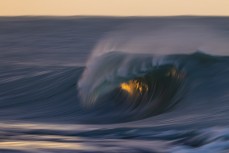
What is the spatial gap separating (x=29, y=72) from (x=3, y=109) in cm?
540

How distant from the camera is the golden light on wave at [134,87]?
11905mm

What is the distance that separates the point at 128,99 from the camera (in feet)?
37.1

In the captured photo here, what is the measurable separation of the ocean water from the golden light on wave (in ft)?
0.08

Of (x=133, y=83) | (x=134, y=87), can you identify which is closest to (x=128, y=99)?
(x=134, y=87)

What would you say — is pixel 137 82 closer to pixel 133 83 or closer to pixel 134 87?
pixel 133 83

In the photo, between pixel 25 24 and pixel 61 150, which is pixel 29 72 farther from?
pixel 25 24

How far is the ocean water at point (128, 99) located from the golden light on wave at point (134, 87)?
0.02 meters

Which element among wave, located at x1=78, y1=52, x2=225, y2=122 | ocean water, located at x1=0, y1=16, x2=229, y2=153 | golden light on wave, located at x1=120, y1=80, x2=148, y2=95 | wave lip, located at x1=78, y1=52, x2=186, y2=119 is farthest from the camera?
golden light on wave, located at x1=120, y1=80, x2=148, y2=95

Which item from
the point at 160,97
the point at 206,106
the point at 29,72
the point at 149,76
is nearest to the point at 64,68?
the point at 29,72

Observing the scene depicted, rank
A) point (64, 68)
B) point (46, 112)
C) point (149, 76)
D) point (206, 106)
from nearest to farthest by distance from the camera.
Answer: point (206, 106)
point (46, 112)
point (149, 76)
point (64, 68)

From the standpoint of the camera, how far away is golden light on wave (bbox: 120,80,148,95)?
1190 cm

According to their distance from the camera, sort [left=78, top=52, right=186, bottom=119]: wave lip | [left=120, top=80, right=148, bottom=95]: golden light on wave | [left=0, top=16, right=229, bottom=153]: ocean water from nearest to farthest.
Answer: [left=0, top=16, right=229, bottom=153]: ocean water → [left=78, top=52, right=186, bottom=119]: wave lip → [left=120, top=80, right=148, bottom=95]: golden light on wave

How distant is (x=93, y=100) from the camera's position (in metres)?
11.5

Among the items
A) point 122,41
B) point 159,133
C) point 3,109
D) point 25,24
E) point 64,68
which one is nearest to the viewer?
point 159,133
